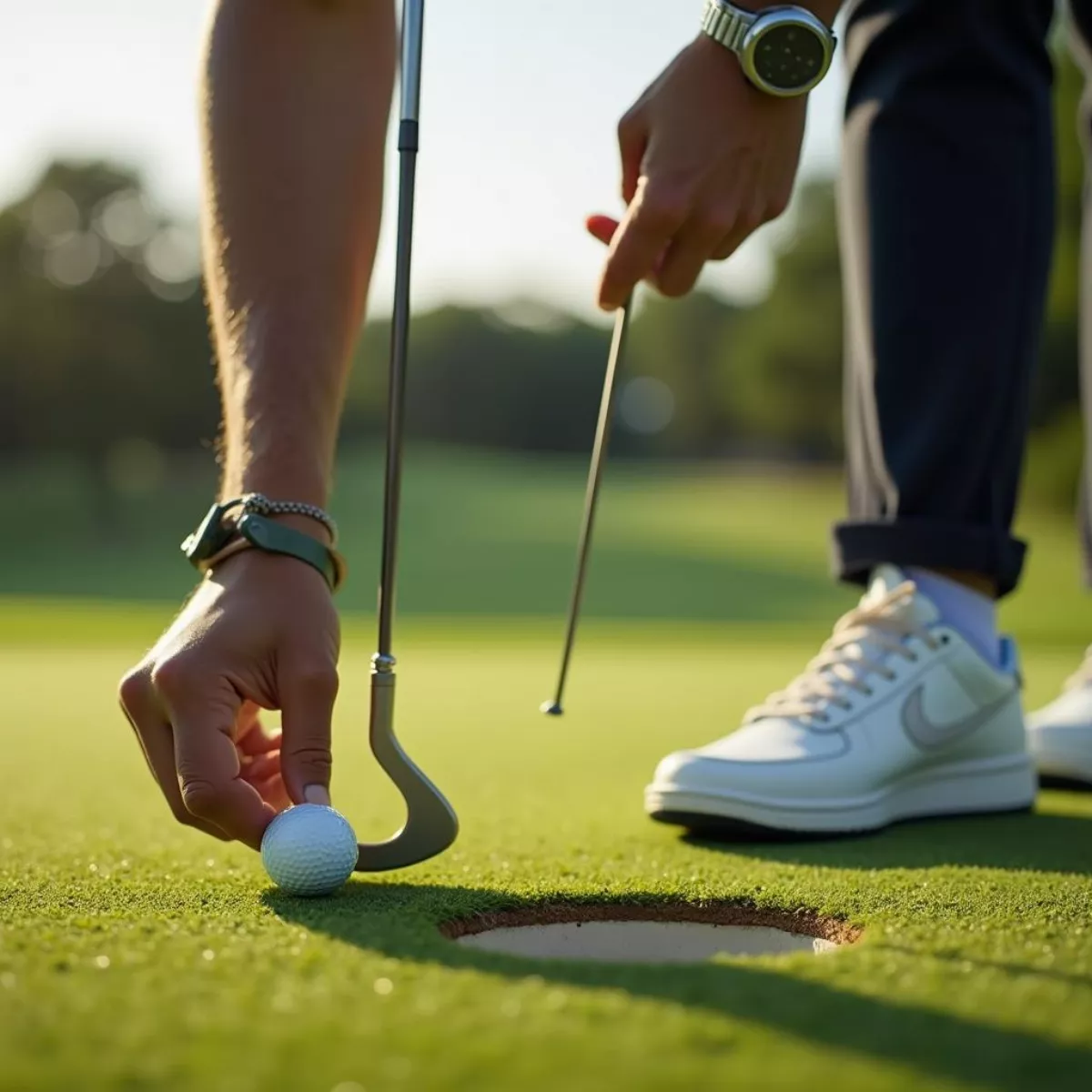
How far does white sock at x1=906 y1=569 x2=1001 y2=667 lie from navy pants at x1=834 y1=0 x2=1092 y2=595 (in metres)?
0.05

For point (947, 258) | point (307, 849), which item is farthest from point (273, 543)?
point (947, 258)

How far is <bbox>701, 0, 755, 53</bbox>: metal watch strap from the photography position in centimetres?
163

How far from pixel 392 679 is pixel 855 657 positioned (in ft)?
3.02

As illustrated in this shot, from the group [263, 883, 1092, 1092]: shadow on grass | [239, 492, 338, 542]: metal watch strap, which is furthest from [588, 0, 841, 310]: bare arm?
[263, 883, 1092, 1092]: shadow on grass

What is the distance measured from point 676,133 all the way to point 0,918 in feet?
3.70

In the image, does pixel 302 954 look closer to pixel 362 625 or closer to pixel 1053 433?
pixel 362 625

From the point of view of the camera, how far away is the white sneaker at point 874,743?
1877 mm

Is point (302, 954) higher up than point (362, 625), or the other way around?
point (302, 954)

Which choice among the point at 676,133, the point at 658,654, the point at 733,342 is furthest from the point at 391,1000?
the point at 733,342

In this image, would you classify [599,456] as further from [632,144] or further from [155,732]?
[155,732]

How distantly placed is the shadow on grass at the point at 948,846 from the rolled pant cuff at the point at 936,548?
40 centimetres

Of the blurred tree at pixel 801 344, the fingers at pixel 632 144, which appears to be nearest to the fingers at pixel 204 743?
the fingers at pixel 632 144

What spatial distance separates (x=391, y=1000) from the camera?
0.96 m

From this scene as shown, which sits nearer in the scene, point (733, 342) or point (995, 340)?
point (995, 340)
